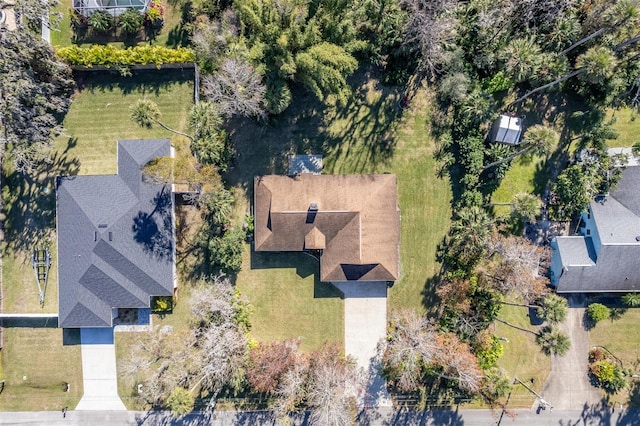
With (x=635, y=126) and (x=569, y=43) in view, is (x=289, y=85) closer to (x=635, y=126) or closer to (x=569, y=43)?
(x=569, y=43)

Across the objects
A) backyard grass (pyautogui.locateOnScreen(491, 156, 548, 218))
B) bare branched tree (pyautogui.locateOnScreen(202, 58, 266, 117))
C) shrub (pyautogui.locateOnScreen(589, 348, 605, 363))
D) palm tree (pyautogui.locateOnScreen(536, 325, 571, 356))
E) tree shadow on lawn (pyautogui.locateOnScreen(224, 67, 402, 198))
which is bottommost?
shrub (pyautogui.locateOnScreen(589, 348, 605, 363))

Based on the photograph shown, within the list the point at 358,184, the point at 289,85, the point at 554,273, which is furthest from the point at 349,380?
the point at 289,85

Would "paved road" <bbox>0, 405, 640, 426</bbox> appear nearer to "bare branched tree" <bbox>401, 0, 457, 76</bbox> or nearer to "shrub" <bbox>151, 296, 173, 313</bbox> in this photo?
"shrub" <bbox>151, 296, 173, 313</bbox>

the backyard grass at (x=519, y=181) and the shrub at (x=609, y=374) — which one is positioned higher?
the backyard grass at (x=519, y=181)

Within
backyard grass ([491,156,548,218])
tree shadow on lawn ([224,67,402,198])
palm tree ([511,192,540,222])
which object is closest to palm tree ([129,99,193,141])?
tree shadow on lawn ([224,67,402,198])

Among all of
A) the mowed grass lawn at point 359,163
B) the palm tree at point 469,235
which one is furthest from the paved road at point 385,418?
the palm tree at point 469,235

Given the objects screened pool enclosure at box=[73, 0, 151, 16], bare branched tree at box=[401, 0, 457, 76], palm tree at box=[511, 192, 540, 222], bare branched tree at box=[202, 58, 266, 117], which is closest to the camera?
bare branched tree at box=[202, 58, 266, 117]

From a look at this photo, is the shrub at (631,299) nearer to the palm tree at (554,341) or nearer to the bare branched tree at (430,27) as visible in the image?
the palm tree at (554,341)
